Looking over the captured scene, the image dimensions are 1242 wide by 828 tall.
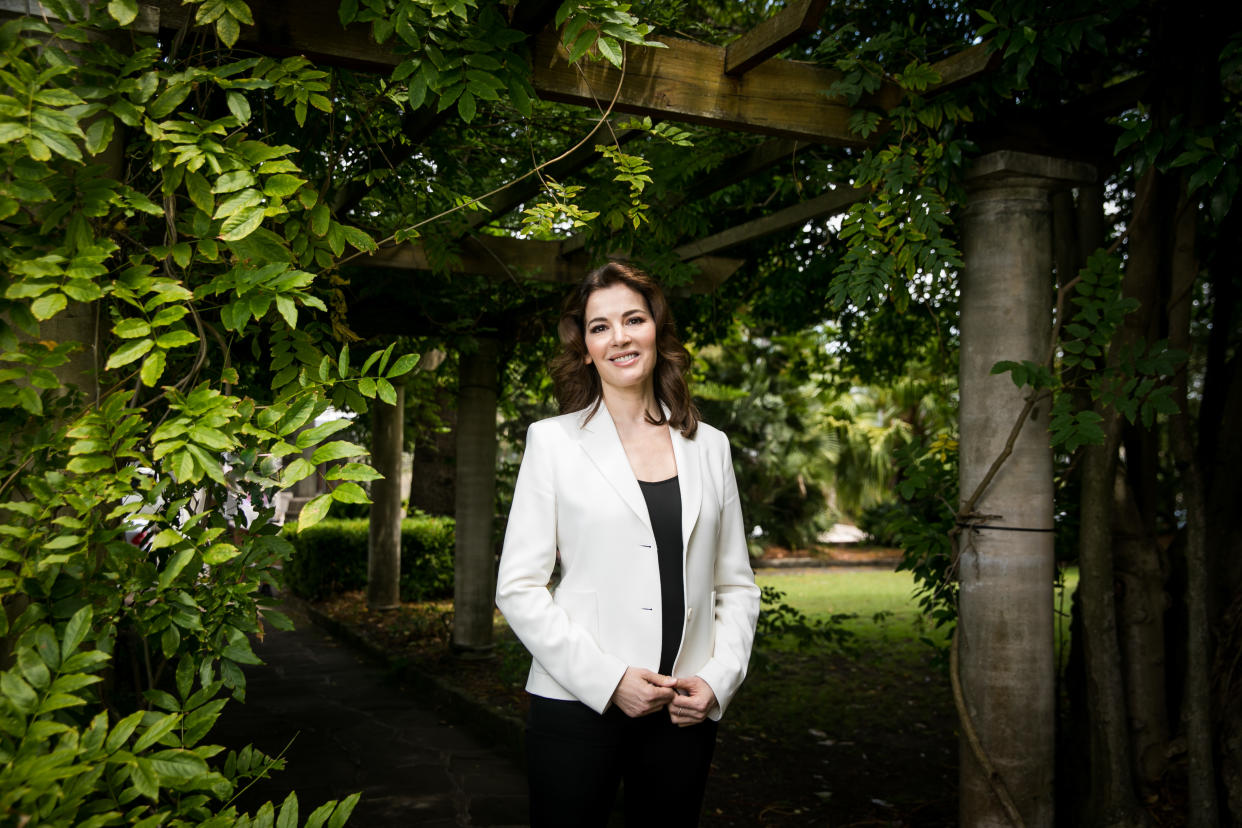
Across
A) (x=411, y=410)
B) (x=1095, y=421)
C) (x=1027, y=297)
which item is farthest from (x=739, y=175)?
(x=411, y=410)

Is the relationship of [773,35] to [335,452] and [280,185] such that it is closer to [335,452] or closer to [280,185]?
[280,185]

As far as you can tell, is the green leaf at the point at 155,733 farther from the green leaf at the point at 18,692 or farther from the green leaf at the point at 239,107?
the green leaf at the point at 239,107

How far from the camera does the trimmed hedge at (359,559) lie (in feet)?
40.9


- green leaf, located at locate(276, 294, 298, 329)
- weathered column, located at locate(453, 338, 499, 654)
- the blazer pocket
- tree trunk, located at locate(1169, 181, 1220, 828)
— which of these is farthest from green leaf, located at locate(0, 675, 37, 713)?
weathered column, located at locate(453, 338, 499, 654)

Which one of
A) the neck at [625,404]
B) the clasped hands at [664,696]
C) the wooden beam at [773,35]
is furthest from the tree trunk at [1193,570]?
the clasped hands at [664,696]

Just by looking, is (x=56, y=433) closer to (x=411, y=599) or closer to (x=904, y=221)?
(x=904, y=221)

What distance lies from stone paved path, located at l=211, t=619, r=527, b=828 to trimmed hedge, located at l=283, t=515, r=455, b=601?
3643 millimetres

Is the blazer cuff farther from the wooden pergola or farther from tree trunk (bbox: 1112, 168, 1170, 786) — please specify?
tree trunk (bbox: 1112, 168, 1170, 786)

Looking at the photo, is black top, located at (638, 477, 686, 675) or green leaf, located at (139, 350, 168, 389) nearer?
green leaf, located at (139, 350, 168, 389)

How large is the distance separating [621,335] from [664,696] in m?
0.98

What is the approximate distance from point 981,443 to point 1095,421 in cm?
49

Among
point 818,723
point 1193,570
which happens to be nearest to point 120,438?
point 1193,570

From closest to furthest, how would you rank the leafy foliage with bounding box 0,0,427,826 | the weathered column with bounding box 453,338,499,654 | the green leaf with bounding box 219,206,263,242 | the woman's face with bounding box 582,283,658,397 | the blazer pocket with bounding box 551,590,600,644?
the leafy foliage with bounding box 0,0,427,826 → the green leaf with bounding box 219,206,263,242 → the blazer pocket with bounding box 551,590,600,644 → the woman's face with bounding box 582,283,658,397 → the weathered column with bounding box 453,338,499,654

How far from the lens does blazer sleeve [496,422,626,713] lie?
2.27 m
